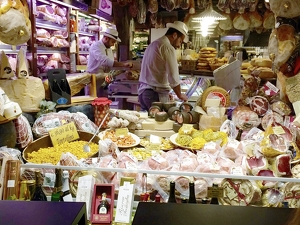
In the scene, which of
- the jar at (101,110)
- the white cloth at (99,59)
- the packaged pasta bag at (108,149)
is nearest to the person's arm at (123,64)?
the white cloth at (99,59)

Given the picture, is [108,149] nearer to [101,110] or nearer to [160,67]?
[101,110]

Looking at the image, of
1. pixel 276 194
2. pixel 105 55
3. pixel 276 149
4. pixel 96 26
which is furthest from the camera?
pixel 96 26

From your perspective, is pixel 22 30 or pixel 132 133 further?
pixel 132 133

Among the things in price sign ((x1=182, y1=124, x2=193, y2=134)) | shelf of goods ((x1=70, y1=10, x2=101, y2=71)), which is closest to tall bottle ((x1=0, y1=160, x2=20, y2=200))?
price sign ((x1=182, y1=124, x2=193, y2=134))

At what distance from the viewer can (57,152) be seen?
7.07 feet

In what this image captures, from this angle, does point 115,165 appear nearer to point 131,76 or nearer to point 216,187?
point 216,187

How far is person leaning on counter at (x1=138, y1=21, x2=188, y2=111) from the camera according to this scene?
409cm

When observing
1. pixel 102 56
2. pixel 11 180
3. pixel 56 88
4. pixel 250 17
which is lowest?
pixel 11 180

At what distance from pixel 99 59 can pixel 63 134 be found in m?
3.17

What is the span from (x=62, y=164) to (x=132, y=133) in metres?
0.84

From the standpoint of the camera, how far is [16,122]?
87.6 inches

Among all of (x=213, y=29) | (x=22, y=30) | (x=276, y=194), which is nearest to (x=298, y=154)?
(x=276, y=194)

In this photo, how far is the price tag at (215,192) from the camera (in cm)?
159

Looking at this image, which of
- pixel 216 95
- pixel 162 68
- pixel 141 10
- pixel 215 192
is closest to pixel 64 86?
pixel 216 95
